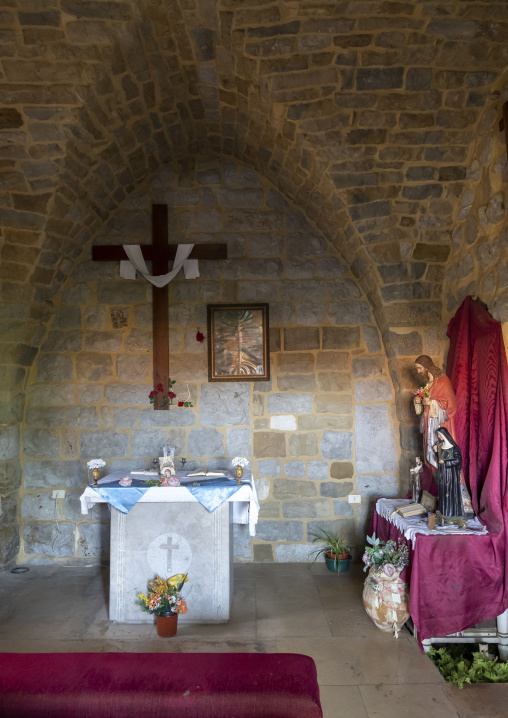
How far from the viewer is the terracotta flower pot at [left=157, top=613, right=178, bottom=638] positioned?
3.54 m

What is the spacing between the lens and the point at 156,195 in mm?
5398

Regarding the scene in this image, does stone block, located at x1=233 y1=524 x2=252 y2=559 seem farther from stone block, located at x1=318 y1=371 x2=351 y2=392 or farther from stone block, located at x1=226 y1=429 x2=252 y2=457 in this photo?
stone block, located at x1=318 y1=371 x2=351 y2=392

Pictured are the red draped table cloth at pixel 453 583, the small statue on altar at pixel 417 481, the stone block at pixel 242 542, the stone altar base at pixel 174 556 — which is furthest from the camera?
the stone block at pixel 242 542

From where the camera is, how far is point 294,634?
359 cm

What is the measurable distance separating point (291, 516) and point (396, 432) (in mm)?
1351

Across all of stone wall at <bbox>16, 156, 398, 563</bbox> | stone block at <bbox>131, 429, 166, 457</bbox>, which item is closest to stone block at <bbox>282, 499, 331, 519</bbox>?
stone wall at <bbox>16, 156, 398, 563</bbox>

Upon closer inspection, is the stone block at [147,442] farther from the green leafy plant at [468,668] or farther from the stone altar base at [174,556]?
the green leafy plant at [468,668]

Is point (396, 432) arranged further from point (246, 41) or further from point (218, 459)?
point (246, 41)

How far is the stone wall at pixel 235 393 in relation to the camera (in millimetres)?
5121

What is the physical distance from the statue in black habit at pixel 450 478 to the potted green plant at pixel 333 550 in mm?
1479

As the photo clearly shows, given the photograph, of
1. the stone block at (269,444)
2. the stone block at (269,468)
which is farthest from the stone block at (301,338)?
the stone block at (269,468)

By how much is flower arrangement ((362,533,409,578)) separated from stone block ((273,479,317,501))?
132 cm

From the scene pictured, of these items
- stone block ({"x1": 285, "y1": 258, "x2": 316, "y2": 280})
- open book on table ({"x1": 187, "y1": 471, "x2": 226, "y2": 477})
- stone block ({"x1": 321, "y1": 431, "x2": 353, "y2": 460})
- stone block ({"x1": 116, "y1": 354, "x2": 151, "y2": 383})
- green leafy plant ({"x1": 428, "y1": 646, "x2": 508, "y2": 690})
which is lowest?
green leafy plant ({"x1": 428, "y1": 646, "x2": 508, "y2": 690})

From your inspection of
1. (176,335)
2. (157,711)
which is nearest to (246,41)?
(176,335)
